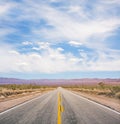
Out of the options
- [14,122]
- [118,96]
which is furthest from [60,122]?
[118,96]

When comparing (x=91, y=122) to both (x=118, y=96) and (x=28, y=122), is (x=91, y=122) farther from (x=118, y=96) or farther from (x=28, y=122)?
(x=118, y=96)

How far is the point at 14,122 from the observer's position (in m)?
10.8

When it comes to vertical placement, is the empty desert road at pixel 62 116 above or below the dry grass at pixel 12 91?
below

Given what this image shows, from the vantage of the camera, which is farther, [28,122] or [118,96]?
[118,96]

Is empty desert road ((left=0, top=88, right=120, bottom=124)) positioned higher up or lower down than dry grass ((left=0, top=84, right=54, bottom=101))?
lower down

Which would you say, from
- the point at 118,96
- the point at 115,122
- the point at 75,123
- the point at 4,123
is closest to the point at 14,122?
the point at 4,123

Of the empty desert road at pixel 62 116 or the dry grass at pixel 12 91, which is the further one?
the dry grass at pixel 12 91

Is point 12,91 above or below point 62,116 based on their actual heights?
above

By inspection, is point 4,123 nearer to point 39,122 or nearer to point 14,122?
point 14,122

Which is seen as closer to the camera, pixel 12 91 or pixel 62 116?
pixel 62 116

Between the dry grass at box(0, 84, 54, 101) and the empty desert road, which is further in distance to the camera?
the dry grass at box(0, 84, 54, 101)

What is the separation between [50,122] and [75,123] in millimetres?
1090

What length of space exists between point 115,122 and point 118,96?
1979cm

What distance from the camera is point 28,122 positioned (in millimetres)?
10836
